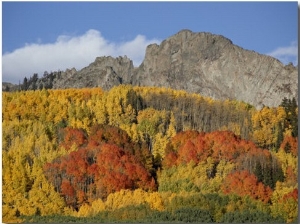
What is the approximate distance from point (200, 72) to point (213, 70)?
1.82ft

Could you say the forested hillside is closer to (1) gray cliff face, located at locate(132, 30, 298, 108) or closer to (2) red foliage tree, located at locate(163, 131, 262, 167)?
(2) red foliage tree, located at locate(163, 131, 262, 167)

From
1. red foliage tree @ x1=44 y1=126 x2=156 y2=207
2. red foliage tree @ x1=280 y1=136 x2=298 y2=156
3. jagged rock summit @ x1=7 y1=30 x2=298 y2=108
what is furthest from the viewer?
jagged rock summit @ x1=7 y1=30 x2=298 y2=108

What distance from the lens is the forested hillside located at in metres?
16.9

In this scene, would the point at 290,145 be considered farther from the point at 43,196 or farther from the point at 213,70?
the point at 43,196

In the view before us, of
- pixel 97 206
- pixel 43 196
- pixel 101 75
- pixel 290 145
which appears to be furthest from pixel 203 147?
pixel 43 196

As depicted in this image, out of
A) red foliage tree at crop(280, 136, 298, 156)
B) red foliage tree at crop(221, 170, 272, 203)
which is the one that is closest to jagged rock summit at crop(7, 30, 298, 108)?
red foliage tree at crop(280, 136, 298, 156)

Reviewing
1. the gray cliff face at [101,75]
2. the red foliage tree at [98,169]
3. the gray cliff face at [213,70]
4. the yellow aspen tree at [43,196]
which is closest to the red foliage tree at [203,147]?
the red foliage tree at [98,169]

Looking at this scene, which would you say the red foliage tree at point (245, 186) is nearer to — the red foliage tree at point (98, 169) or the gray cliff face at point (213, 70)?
the red foliage tree at point (98, 169)

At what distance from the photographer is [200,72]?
808 inches

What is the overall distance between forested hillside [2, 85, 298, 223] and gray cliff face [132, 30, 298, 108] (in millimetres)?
378

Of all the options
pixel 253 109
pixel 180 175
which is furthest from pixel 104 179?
pixel 253 109

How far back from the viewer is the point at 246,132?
20000 mm

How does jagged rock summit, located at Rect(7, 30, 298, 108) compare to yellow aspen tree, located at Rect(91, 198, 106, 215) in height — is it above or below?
above

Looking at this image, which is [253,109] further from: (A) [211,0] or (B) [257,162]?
(A) [211,0]
